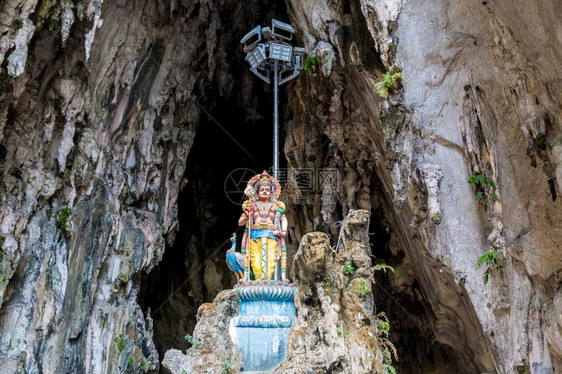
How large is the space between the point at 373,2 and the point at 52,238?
6.59m

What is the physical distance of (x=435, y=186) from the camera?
7.36 meters

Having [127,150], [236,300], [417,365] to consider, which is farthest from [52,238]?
[417,365]

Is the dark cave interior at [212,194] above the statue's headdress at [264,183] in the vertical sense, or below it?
above

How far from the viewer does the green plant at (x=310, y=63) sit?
963cm

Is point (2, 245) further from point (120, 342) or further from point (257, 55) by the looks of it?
point (257, 55)

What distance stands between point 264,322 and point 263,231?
1.58 metres

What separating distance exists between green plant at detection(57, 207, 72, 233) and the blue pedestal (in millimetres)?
3944

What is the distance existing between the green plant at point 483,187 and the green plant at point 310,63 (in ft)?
12.7

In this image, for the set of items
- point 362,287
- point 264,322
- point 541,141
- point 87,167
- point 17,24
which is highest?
point 17,24

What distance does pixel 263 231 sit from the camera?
739 cm

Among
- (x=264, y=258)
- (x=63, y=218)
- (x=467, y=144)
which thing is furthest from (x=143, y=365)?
(x=467, y=144)

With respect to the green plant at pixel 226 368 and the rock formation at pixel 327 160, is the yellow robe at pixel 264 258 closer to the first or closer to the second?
the rock formation at pixel 327 160

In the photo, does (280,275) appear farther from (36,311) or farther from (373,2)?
(373,2)

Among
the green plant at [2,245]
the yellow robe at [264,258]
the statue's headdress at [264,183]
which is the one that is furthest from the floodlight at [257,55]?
the green plant at [2,245]
